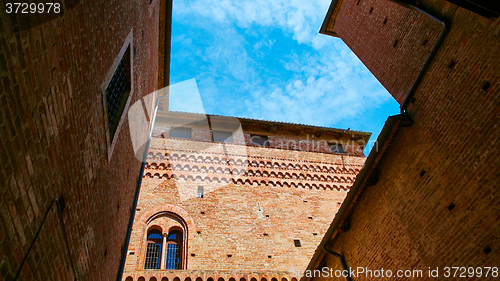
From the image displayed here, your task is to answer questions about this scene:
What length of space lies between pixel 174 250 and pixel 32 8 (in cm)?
963

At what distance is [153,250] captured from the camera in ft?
35.3

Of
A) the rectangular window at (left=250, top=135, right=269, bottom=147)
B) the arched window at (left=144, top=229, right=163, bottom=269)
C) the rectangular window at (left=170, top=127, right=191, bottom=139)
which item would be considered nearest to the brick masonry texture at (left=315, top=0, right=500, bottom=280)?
the arched window at (left=144, top=229, right=163, bottom=269)

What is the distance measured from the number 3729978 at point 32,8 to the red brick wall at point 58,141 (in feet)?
0.22

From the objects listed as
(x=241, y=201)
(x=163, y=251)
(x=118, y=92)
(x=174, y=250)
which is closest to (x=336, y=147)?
(x=241, y=201)

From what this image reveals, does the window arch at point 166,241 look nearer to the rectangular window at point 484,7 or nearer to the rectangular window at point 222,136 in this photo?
the rectangular window at point 222,136

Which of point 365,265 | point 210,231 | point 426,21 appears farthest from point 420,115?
point 210,231

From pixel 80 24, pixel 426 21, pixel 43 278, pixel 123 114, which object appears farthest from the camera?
pixel 426 21

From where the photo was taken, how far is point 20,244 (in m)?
2.58

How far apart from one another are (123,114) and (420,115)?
5.03 m

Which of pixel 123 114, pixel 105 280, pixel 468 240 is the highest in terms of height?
pixel 123 114

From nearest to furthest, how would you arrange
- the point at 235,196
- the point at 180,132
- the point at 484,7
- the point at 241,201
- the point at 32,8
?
the point at 32,8 < the point at 484,7 < the point at 241,201 < the point at 235,196 < the point at 180,132

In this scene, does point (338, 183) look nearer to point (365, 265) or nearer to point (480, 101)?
point (365, 265)

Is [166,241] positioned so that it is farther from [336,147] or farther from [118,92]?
[336,147]

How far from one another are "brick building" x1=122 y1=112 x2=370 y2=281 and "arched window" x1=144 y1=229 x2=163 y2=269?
3cm
